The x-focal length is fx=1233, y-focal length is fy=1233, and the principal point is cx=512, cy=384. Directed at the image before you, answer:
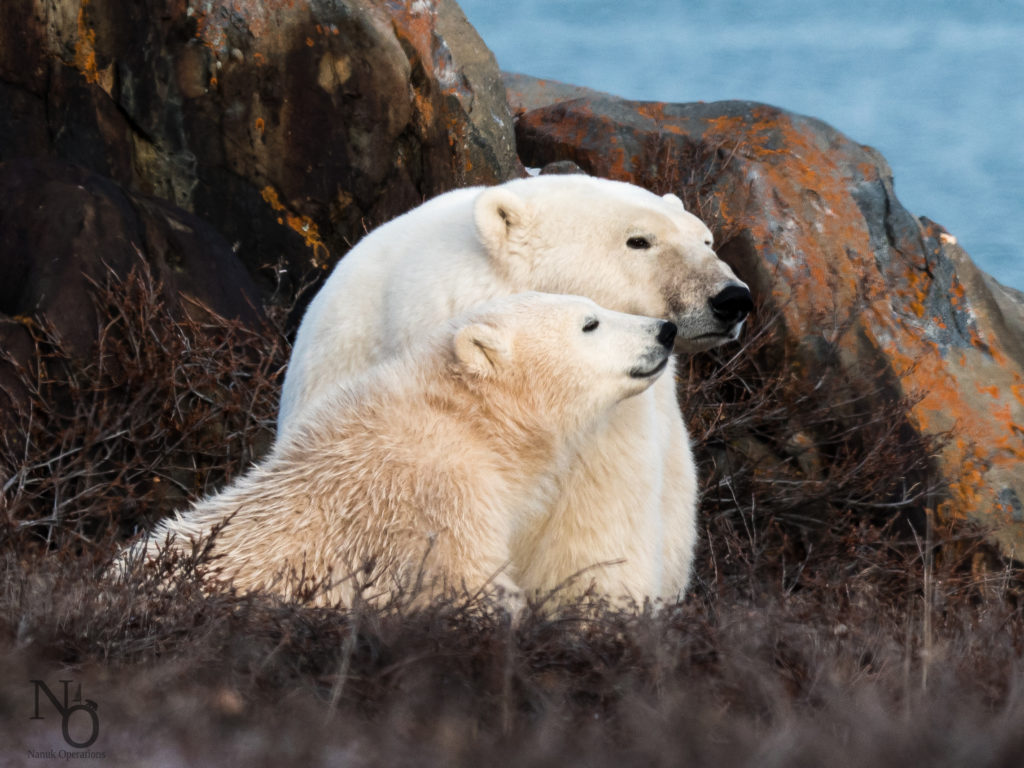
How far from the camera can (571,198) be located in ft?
12.3

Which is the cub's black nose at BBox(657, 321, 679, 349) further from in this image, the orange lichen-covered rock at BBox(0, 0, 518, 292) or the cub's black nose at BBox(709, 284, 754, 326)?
the orange lichen-covered rock at BBox(0, 0, 518, 292)

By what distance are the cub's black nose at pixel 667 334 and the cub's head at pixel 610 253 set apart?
0.17 m

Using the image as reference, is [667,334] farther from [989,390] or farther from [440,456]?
[989,390]

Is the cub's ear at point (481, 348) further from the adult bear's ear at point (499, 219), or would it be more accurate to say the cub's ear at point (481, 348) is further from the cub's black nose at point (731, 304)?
the cub's black nose at point (731, 304)

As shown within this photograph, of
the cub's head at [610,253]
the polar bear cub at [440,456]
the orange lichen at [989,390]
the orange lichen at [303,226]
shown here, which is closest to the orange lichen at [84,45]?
→ the orange lichen at [303,226]

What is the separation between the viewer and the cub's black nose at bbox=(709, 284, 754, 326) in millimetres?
3531

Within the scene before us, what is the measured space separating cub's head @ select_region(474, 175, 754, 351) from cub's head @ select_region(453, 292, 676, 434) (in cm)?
20

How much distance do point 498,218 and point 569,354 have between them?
0.48 metres

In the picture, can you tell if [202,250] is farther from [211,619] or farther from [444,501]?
[211,619]

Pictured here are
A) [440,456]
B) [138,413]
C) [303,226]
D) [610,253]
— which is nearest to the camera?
[440,456]

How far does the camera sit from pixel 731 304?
355 cm

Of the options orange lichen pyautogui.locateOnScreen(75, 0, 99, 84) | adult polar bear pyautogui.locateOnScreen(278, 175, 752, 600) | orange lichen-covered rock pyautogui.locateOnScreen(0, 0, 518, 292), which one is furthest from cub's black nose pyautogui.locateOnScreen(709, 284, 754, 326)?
orange lichen pyautogui.locateOnScreen(75, 0, 99, 84)

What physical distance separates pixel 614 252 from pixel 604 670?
1772 mm

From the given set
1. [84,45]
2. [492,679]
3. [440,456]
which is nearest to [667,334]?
[440,456]
